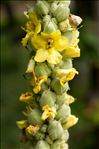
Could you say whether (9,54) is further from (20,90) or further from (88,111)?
(88,111)

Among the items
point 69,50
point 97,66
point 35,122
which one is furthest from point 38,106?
point 97,66

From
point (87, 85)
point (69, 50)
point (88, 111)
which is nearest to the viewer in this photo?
point (69, 50)

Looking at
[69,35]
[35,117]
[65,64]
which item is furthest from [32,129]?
[69,35]

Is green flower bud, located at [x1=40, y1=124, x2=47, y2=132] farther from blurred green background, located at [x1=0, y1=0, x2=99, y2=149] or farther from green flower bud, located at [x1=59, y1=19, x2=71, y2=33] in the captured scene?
blurred green background, located at [x1=0, y1=0, x2=99, y2=149]

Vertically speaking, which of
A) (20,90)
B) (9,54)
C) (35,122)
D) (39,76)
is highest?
(9,54)

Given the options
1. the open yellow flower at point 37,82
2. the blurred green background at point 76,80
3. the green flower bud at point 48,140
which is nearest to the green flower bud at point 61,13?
the open yellow flower at point 37,82

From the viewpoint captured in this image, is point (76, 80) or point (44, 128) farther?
point (76, 80)

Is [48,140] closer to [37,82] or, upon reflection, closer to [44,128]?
[44,128]
